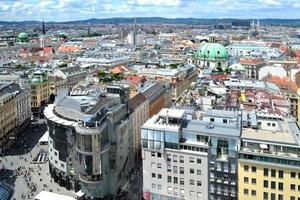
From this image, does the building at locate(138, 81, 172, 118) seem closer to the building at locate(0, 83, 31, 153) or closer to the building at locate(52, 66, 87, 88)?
the building at locate(0, 83, 31, 153)

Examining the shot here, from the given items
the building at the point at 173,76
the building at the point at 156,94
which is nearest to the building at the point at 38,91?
the building at the point at 173,76

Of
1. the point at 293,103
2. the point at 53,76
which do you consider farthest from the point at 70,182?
the point at 53,76

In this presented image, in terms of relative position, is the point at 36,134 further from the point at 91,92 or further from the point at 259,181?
the point at 259,181

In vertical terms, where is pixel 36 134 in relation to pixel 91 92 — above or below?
below

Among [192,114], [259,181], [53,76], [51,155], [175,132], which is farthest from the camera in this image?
[53,76]

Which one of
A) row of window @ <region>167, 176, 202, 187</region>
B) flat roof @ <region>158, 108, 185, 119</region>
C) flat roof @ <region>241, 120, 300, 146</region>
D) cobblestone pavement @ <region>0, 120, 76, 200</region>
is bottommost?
cobblestone pavement @ <region>0, 120, 76, 200</region>

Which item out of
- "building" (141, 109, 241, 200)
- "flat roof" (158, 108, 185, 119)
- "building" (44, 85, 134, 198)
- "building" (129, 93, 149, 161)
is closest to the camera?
"building" (141, 109, 241, 200)

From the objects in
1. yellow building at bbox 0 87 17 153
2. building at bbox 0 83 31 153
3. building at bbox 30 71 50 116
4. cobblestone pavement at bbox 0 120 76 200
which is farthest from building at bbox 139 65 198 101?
yellow building at bbox 0 87 17 153

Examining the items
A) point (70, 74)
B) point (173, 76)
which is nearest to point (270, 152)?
point (173, 76)
